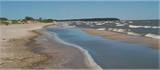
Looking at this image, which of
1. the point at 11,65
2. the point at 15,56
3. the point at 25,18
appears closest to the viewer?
the point at 11,65

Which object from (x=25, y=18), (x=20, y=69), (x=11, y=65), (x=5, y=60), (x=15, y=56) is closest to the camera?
(x=20, y=69)

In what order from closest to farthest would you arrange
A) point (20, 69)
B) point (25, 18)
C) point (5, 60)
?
1. point (20, 69)
2. point (5, 60)
3. point (25, 18)

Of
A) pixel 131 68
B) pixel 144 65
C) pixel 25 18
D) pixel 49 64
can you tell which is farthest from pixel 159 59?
pixel 25 18

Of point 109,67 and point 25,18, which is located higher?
point 109,67

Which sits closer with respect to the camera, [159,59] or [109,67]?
[109,67]

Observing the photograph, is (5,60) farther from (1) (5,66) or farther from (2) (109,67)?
(2) (109,67)

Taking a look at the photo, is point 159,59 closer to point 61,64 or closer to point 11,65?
point 61,64

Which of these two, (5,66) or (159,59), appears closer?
(5,66)

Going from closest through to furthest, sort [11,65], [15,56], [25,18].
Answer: [11,65] < [15,56] < [25,18]

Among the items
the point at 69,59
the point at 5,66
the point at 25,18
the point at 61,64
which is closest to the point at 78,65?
the point at 61,64
